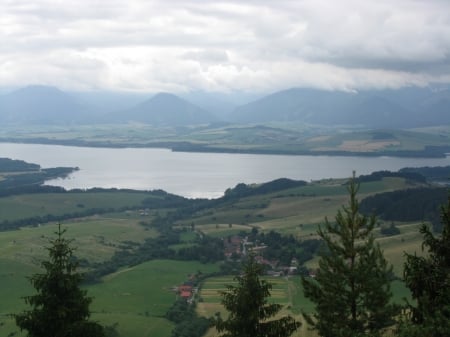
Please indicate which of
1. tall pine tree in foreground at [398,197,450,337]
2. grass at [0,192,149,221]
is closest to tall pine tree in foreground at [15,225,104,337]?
tall pine tree in foreground at [398,197,450,337]

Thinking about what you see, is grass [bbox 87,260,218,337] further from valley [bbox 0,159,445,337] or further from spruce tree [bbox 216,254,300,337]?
spruce tree [bbox 216,254,300,337]

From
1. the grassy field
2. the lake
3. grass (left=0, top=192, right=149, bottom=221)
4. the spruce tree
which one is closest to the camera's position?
the spruce tree

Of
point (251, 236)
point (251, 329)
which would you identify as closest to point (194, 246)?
point (251, 236)

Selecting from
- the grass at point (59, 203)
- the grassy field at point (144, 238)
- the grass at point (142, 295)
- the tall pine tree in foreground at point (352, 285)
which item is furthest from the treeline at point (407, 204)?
the tall pine tree in foreground at point (352, 285)

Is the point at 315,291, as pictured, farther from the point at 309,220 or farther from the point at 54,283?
the point at 309,220

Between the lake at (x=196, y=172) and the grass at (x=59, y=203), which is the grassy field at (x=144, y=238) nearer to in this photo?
the grass at (x=59, y=203)

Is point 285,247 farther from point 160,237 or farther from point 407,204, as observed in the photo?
point 407,204
